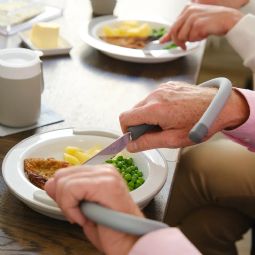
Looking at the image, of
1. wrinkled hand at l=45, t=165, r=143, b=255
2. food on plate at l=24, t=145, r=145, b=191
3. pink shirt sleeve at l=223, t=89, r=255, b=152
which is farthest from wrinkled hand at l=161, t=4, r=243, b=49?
wrinkled hand at l=45, t=165, r=143, b=255

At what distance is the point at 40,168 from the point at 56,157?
0.06 meters

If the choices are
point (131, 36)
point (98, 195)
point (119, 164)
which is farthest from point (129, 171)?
point (131, 36)

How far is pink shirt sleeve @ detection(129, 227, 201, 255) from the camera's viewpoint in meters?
0.59

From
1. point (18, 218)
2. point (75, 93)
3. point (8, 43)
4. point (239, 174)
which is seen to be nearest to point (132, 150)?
point (18, 218)

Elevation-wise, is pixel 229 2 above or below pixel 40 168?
above

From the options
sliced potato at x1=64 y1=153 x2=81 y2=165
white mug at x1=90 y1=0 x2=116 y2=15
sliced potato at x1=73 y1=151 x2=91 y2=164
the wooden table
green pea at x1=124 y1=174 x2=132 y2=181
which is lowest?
the wooden table

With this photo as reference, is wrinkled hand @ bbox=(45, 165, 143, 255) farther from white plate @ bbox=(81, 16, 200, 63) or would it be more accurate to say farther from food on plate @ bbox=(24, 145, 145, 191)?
white plate @ bbox=(81, 16, 200, 63)

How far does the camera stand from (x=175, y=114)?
84 centimetres

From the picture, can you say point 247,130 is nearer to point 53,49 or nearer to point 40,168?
point 40,168

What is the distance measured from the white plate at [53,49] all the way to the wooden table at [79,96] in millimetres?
16

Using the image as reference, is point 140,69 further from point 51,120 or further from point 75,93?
point 51,120

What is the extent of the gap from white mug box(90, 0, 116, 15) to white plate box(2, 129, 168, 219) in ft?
2.15

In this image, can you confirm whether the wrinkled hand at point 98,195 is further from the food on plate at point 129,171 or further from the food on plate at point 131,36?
the food on plate at point 131,36

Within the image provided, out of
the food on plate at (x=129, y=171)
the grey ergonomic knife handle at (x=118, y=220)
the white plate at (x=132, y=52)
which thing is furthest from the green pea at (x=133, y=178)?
the white plate at (x=132, y=52)
